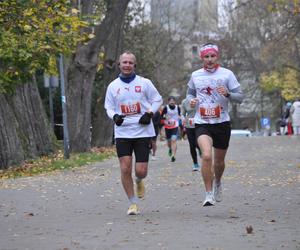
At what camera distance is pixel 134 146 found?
36.3 feet

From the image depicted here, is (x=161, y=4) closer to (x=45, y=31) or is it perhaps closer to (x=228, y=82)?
(x=45, y=31)

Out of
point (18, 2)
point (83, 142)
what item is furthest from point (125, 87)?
point (83, 142)

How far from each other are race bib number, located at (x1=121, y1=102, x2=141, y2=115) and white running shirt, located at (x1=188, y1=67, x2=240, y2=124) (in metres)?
0.73

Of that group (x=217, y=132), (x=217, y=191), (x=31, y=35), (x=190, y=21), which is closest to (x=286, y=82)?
(x=190, y=21)

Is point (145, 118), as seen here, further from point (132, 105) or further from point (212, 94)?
point (212, 94)

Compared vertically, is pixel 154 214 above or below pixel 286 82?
above

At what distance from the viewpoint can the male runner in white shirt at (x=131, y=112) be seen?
10945mm

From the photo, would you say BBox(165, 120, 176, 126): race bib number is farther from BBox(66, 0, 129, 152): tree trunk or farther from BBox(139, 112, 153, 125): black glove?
BBox(139, 112, 153, 125): black glove

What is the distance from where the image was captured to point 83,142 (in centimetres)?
3108

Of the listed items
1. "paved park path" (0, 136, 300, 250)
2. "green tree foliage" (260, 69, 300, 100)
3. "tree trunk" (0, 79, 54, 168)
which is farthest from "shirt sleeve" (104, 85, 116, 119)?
"green tree foliage" (260, 69, 300, 100)

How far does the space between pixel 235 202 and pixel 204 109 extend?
1.98 meters

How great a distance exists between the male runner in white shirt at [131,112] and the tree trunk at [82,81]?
19136mm

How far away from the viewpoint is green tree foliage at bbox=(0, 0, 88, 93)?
63.4 ft

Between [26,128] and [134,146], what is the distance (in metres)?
17.4
